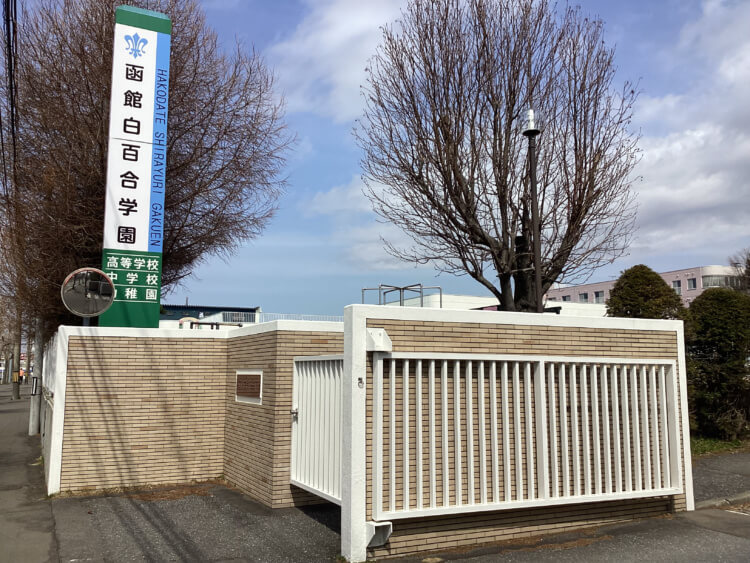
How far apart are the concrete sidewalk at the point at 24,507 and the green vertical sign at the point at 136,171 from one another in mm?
3277

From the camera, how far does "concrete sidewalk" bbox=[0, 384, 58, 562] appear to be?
275 inches

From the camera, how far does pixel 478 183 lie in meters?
12.7

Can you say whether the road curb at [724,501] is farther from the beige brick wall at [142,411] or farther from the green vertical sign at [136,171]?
the green vertical sign at [136,171]

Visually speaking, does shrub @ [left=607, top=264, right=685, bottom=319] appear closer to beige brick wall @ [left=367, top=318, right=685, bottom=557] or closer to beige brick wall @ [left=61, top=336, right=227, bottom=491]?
beige brick wall @ [left=367, top=318, right=685, bottom=557]

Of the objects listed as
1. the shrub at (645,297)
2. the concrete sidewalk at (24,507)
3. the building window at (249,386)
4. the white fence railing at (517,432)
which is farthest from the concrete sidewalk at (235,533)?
the shrub at (645,297)

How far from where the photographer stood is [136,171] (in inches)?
462

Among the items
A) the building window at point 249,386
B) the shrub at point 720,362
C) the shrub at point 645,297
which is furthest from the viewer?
the shrub at point 720,362

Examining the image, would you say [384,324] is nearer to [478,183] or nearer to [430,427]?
[430,427]

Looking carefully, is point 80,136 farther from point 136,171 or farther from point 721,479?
point 721,479

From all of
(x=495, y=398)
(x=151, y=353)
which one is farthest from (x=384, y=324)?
(x=151, y=353)

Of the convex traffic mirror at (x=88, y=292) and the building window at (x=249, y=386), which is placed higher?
the convex traffic mirror at (x=88, y=292)

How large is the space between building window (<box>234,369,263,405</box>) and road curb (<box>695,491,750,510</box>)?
6.85m

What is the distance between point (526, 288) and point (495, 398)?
650cm

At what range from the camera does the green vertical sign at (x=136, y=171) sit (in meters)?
11.5
